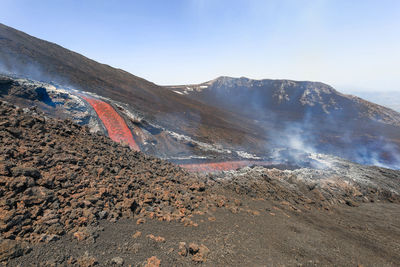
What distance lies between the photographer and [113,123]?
1454cm

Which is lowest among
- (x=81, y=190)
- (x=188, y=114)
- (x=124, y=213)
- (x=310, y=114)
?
(x=124, y=213)

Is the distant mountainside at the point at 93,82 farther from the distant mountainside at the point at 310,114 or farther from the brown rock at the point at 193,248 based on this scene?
the brown rock at the point at 193,248

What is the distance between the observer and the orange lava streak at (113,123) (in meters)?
13.5

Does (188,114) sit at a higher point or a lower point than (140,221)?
higher

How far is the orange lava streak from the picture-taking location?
1352 cm

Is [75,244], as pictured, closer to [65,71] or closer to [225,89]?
[65,71]

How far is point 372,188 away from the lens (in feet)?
44.5

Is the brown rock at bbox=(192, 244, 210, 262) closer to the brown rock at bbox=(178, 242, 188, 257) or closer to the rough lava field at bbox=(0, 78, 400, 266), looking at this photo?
the rough lava field at bbox=(0, 78, 400, 266)

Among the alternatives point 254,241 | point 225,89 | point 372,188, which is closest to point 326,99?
point 225,89

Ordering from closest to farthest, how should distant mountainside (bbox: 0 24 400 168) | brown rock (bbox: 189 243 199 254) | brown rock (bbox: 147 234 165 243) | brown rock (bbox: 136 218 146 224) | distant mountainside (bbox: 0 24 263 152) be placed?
brown rock (bbox: 189 243 199 254), brown rock (bbox: 147 234 165 243), brown rock (bbox: 136 218 146 224), distant mountainside (bbox: 0 24 400 168), distant mountainside (bbox: 0 24 263 152)

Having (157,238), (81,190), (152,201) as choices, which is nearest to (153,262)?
(157,238)

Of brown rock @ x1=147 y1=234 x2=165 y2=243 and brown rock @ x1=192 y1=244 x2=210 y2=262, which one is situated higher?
brown rock @ x1=147 y1=234 x2=165 y2=243

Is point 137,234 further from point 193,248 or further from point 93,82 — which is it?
point 93,82

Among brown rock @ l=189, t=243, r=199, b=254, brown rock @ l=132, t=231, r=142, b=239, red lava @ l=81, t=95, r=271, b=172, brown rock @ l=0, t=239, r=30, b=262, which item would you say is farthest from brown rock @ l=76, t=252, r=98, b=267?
red lava @ l=81, t=95, r=271, b=172
